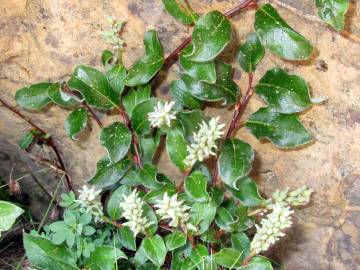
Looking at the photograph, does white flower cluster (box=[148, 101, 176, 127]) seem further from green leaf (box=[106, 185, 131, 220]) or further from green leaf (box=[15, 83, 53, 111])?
green leaf (box=[15, 83, 53, 111])

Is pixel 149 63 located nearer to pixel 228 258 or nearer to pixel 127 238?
pixel 127 238

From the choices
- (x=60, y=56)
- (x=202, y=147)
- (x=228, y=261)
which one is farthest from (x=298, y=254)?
(x=60, y=56)

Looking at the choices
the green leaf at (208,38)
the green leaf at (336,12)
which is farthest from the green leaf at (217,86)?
the green leaf at (336,12)

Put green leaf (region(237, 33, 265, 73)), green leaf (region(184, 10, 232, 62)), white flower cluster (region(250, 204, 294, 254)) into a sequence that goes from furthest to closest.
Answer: green leaf (region(237, 33, 265, 73)), green leaf (region(184, 10, 232, 62)), white flower cluster (region(250, 204, 294, 254))

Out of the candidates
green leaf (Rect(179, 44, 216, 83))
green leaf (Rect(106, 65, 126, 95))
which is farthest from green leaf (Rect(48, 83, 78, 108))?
green leaf (Rect(179, 44, 216, 83))

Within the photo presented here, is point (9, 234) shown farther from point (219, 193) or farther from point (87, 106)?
point (219, 193)

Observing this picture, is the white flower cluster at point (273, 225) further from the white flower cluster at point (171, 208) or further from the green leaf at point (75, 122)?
the green leaf at point (75, 122)
